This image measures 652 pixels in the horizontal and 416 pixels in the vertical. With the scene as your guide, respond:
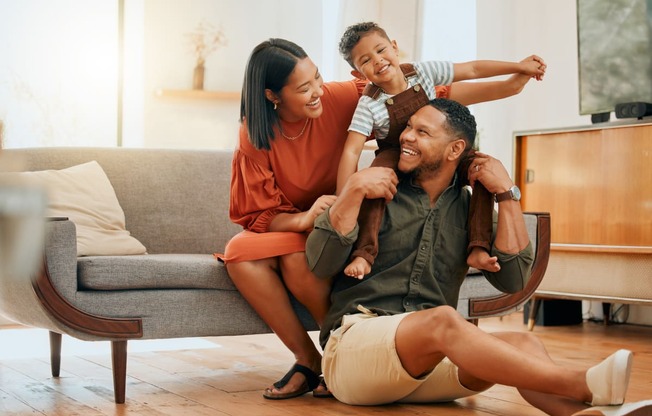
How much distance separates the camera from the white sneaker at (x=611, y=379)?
167 cm

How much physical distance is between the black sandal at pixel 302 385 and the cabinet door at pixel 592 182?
2075mm

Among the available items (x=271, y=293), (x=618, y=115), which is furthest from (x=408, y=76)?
(x=618, y=115)

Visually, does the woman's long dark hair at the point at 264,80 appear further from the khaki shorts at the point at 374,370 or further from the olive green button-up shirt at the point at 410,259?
the khaki shorts at the point at 374,370

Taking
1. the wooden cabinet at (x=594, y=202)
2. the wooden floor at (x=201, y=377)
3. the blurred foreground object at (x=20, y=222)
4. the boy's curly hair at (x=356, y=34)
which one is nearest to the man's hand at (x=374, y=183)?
the boy's curly hair at (x=356, y=34)

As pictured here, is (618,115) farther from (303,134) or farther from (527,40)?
(303,134)

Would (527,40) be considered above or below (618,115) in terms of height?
above

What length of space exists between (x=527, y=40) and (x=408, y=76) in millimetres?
2853

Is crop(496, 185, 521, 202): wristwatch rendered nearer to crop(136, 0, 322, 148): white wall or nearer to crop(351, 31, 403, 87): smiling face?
crop(351, 31, 403, 87): smiling face

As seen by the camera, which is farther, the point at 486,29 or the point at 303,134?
the point at 486,29

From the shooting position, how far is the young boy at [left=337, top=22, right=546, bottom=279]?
2.17m

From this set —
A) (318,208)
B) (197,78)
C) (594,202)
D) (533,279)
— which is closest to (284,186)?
(318,208)

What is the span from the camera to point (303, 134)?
2.47 m

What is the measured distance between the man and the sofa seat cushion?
39 centimetres

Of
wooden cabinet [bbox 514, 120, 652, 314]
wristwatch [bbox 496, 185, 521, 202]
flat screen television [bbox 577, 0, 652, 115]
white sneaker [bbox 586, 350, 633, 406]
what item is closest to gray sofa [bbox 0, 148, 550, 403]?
wristwatch [bbox 496, 185, 521, 202]
